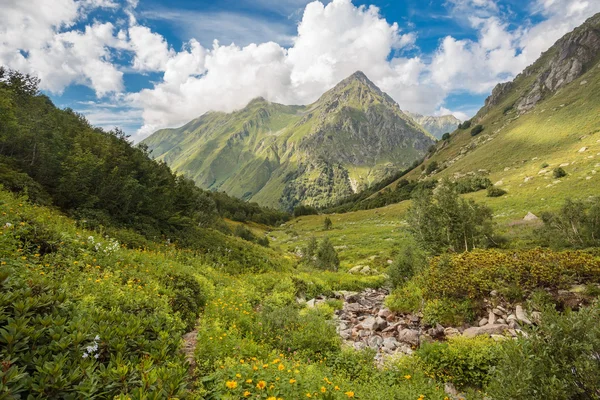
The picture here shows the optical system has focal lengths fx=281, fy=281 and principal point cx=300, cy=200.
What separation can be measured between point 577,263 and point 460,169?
297 ft

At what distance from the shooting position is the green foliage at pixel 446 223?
21.1 meters

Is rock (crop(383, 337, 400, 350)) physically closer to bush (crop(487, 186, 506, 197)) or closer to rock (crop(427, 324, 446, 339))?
rock (crop(427, 324, 446, 339))

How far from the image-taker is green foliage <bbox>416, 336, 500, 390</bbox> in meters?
7.95

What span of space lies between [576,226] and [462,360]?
17994 millimetres

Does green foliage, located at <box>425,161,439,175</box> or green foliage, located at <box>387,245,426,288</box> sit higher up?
green foliage, located at <box>425,161,439,175</box>

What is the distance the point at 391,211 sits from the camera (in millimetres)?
84625

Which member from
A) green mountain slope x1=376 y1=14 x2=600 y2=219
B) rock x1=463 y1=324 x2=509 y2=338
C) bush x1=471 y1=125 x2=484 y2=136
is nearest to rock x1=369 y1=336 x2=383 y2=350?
rock x1=463 y1=324 x2=509 y2=338

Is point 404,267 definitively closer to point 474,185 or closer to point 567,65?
point 474,185

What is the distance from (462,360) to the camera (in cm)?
827

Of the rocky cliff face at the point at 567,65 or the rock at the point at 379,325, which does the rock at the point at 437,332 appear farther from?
the rocky cliff face at the point at 567,65

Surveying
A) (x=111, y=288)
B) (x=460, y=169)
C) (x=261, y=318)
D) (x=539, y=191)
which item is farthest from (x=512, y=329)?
(x=460, y=169)

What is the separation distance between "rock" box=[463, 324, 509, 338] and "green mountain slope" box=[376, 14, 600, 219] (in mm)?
32840

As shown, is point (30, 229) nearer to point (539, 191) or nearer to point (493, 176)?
point (539, 191)

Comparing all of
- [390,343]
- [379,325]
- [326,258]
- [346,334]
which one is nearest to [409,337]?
[390,343]
